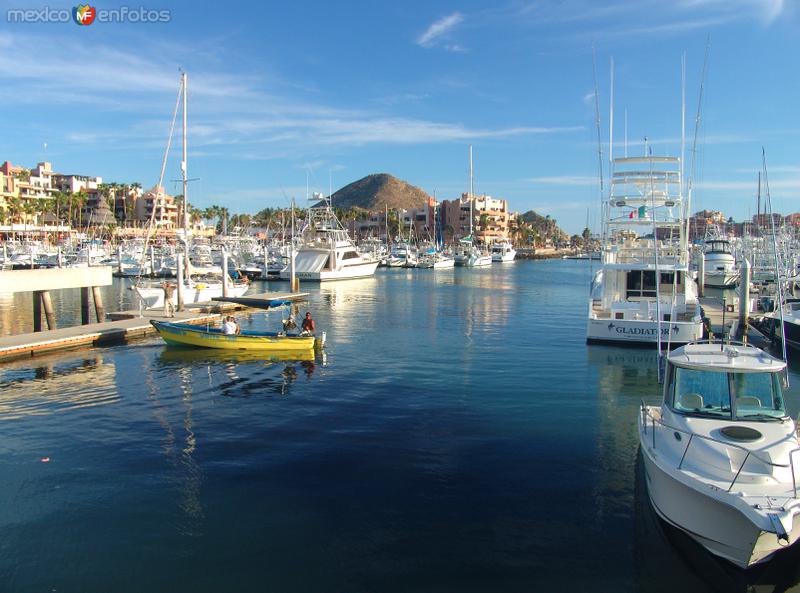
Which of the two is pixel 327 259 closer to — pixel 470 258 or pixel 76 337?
pixel 470 258

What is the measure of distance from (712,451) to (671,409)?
6.07 ft

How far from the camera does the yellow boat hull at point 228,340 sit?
91.1ft

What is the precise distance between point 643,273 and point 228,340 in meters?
20.8

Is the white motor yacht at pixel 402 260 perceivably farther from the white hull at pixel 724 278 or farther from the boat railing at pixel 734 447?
the boat railing at pixel 734 447

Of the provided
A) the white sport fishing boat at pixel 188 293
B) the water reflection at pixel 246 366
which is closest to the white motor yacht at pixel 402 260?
the white sport fishing boat at pixel 188 293

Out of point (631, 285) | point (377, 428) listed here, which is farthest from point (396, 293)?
point (377, 428)

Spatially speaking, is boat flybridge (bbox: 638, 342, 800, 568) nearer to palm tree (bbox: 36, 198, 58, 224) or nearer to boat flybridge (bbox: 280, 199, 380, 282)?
boat flybridge (bbox: 280, 199, 380, 282)

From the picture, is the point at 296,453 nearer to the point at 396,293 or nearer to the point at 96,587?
the point at 96,587

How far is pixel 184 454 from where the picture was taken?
49.6ft

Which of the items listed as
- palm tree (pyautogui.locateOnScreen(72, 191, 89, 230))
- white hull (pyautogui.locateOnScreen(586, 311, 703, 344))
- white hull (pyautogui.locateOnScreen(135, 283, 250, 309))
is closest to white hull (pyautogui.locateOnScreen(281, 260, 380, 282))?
white hull (pyautogui.locateOnScreen(135, 283, 250, 309))

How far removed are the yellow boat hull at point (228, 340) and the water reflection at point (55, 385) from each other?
3066 millimetres

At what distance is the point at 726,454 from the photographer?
32.4 ft

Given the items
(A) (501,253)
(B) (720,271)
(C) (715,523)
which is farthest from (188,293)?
(A) (501,253)

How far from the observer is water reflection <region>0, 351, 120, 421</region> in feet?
64.1
